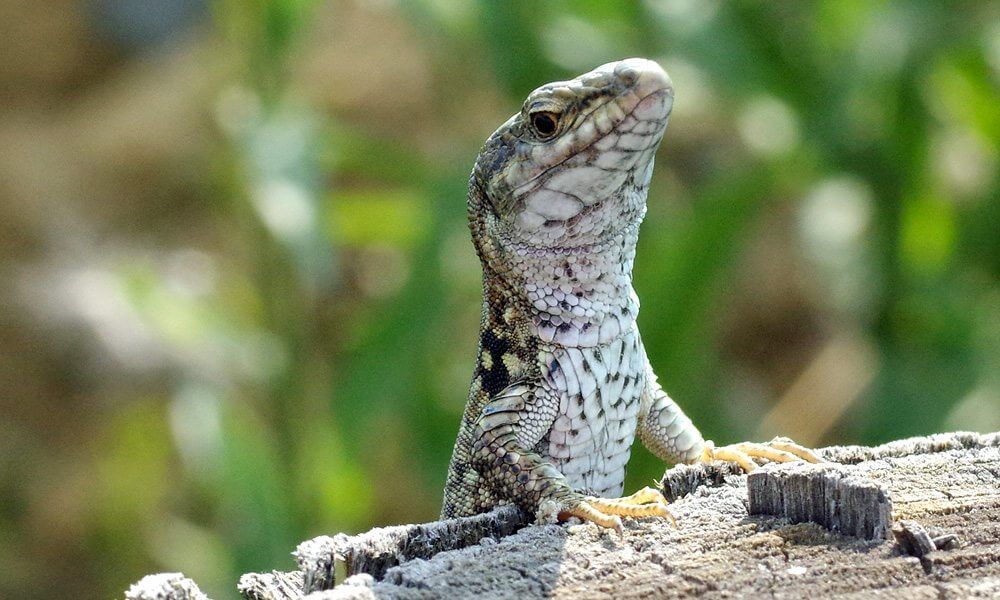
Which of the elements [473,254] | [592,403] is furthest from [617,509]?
[473,254]

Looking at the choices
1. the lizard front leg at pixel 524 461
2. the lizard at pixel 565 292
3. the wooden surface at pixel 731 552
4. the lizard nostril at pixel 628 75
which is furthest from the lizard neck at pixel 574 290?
the wooden surface at pixel 731 552

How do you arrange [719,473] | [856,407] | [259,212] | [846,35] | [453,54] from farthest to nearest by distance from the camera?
[856,407]
[453,54]
[846,35]
[259,212]
[719,473]

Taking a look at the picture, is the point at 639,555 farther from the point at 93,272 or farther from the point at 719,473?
the point at 93,272

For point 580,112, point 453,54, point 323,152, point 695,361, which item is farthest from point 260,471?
point 580,112

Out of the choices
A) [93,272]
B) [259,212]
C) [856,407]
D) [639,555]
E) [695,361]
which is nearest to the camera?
[639,555]

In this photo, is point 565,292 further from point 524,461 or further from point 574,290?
point 524,461

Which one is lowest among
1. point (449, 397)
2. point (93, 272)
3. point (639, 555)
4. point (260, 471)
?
point (639, 555)

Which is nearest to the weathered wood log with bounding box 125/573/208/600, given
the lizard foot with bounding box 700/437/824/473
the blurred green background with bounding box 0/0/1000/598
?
the lizard foot with bounding box 700/437/824/473

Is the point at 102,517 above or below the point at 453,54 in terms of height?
below
